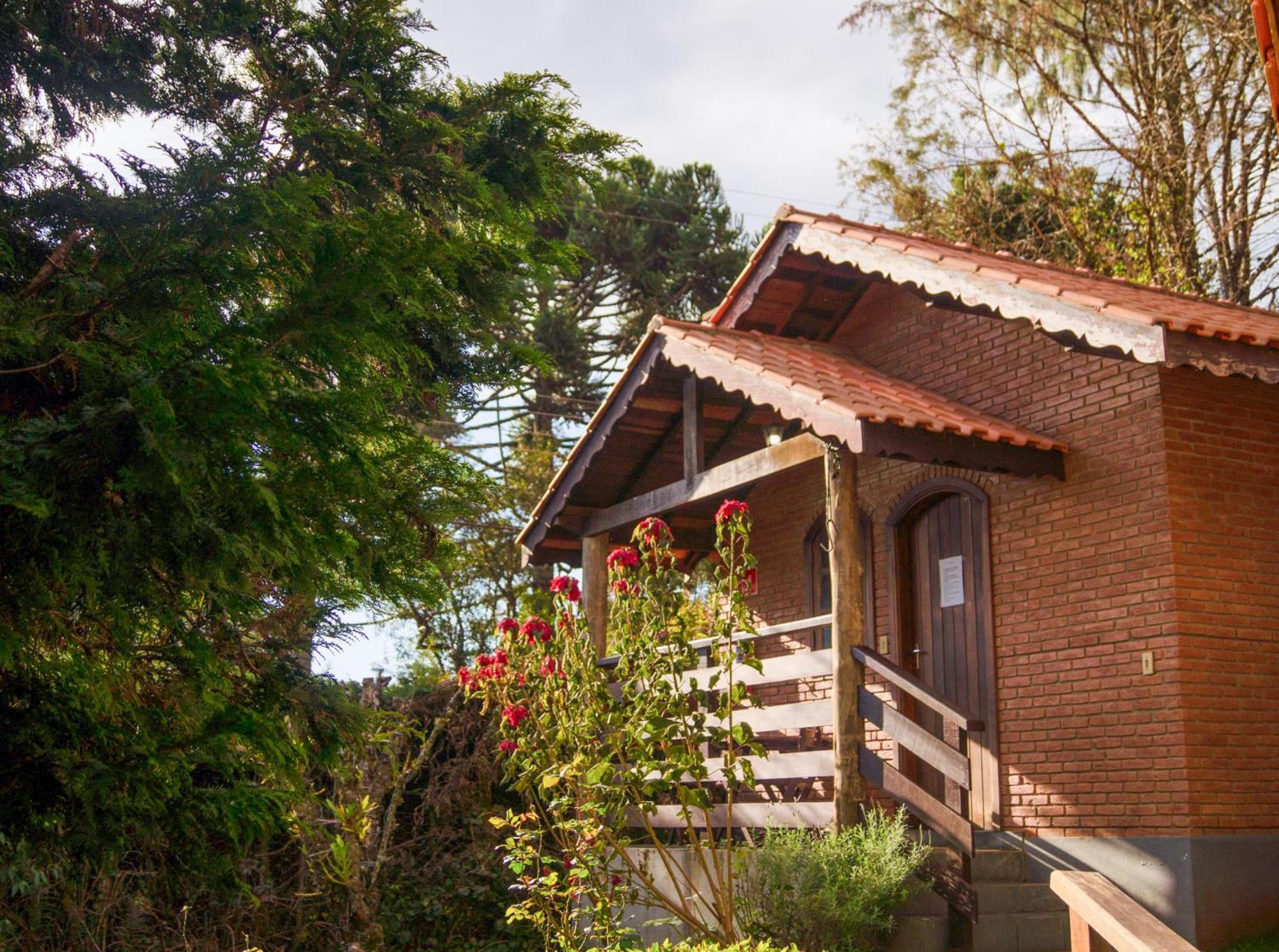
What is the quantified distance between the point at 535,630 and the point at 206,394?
11.8 feet

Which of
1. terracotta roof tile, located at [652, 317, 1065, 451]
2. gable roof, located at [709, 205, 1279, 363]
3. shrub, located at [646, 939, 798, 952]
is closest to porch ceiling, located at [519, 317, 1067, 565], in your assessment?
terracotta roof tile, located at [652, 317, 1065, 451]

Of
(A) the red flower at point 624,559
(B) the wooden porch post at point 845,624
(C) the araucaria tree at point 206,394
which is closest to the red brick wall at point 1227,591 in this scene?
(B) the wooden porch post at point 845,624

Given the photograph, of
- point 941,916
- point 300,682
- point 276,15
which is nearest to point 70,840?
point 300,682

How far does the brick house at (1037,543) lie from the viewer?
297 inches

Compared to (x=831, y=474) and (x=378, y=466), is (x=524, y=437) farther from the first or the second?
(x=378, y=466)

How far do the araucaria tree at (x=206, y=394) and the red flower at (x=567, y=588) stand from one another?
5.37 feet

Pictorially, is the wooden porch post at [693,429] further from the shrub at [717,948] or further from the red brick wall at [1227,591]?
the shrub at [717,948]

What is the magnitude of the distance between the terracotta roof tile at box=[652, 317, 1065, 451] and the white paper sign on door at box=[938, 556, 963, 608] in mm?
1168

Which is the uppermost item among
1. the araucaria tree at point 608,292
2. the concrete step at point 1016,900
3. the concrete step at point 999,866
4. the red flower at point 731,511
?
the araucaria tree at point 608,292

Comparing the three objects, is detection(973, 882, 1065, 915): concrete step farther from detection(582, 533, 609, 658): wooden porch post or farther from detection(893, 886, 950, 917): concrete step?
detection(582, 533, 609, 658): wooden porch post

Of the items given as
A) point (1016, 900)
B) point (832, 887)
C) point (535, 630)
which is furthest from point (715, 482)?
point (1016, 900)

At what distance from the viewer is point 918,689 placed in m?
7.52

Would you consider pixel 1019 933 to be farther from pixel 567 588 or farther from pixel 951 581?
pixel 567 588

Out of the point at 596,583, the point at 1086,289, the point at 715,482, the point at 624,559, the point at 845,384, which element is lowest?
the point at 624,559
